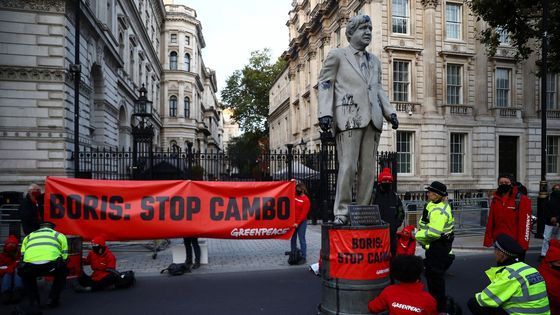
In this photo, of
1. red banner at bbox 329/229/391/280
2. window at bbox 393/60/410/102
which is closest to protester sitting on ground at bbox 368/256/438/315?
red banner at bbox 329/229/391/280

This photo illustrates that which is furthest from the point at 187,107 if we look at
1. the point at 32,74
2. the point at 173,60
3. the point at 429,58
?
the point at 32,74

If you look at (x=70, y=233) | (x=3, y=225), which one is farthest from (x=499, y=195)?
(x=3, y=225)

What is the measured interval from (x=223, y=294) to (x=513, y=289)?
4747 millimetres

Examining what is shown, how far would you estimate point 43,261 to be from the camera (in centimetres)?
641

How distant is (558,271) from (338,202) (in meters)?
2.47

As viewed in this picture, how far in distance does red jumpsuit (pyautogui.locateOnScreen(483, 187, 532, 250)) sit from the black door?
23236mm

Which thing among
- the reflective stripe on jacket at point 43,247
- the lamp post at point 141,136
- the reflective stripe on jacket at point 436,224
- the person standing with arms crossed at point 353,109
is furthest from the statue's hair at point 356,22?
the lamp post at point 141,136

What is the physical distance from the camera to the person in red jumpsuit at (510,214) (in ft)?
24.1

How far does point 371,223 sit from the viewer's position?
544cm

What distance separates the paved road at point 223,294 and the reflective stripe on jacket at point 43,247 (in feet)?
2.71

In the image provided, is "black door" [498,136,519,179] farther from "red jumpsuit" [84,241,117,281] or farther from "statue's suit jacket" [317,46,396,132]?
"red jumpsuit" [84,241,117,281]

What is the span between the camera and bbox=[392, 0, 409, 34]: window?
2706 cm

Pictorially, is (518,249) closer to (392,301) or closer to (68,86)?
(392,301)

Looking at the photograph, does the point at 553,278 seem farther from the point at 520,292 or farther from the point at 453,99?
the point at 453,99
